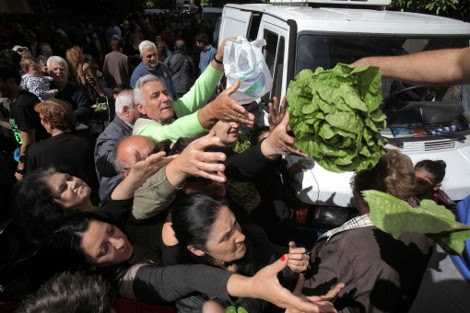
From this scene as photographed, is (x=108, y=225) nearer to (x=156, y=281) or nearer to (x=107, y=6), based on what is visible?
(x=156, y=281)

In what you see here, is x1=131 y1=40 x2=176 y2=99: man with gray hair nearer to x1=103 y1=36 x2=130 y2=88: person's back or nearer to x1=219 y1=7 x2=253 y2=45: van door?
x1=219 y1=7 x2=253 y2=45: van door

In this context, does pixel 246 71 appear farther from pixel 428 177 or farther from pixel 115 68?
pixel 115 68

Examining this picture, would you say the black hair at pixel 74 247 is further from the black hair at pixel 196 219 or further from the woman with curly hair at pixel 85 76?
the woman with curly hair at pixel 85 76

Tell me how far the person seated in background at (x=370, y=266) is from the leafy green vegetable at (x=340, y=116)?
0.51m

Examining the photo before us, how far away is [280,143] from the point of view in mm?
1970

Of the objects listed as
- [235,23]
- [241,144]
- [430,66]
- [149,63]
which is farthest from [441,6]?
[430,66]

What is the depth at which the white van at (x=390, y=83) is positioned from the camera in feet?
9.25

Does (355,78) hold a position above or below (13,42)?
above

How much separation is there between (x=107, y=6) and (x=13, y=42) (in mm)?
11989

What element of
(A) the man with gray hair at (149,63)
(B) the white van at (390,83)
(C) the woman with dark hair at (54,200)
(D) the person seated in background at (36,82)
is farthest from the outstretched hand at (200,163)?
(A) the man with gray hair at (149,63)

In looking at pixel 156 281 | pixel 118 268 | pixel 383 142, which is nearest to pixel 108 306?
pixel 156 281

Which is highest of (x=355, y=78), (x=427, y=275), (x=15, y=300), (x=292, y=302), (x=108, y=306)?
(x=355, y=78)

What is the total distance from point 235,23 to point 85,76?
121 inches

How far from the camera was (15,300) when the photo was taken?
1977mm
